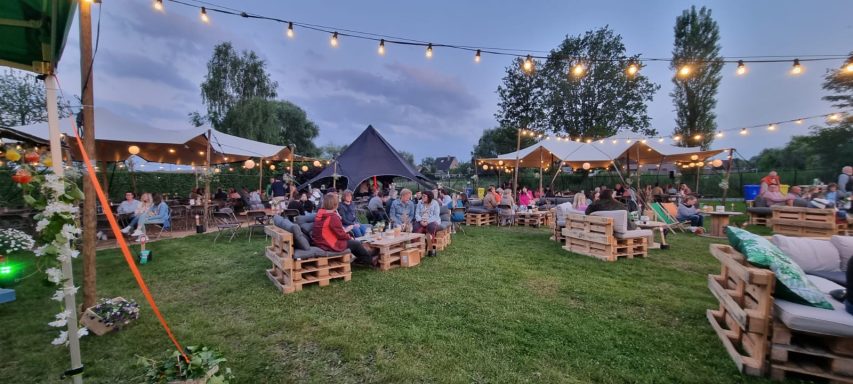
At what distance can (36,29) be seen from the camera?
2.23 m

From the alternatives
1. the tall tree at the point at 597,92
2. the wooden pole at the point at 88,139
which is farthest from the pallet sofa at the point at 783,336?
the tall tree at the point at 597,92

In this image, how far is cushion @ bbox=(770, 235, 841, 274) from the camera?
3.49 m

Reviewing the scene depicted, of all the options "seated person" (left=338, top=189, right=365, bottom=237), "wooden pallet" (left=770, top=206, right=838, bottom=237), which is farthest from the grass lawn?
"wooden pallet" (left=770, top=206, right=838, bottom=237)

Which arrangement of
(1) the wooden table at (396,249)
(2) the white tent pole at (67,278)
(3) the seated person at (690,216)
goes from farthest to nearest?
(3) the seated person at (690,216)
(1) the wooden table at (396,249)
(2) the white tent pole at (67,278)

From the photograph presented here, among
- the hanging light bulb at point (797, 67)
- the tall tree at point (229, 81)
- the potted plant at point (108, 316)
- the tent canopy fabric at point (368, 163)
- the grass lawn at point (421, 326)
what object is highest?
the tall tree at point (229, 81)

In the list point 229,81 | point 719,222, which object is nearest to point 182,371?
point 719,222

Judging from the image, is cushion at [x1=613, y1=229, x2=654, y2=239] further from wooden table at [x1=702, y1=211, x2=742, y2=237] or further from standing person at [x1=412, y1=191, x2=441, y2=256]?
wooden table at [x1=702, y1=211, x2=742, y2=237]

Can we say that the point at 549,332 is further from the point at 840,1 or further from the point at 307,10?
the point at 840,1

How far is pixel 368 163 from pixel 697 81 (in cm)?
2787

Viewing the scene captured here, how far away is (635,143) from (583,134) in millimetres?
15560

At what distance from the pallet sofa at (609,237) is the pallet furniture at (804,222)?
15.9 ft

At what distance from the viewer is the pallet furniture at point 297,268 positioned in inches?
176

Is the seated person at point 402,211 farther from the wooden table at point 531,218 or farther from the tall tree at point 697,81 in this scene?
the tall tree at point 697,81

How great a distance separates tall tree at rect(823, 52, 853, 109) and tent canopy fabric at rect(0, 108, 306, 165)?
29.1 metres
